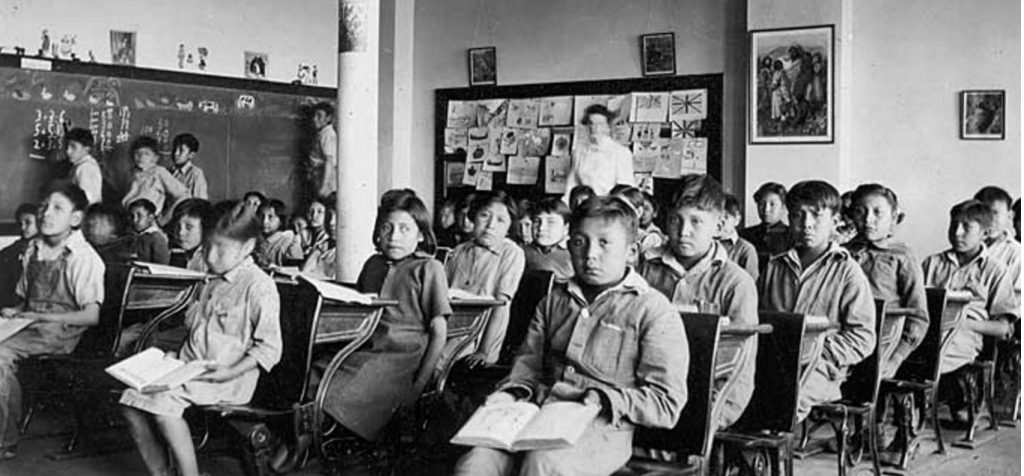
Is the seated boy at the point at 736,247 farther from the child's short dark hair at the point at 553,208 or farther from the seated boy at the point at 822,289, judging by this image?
the child's short dark hair at the point at 553,208

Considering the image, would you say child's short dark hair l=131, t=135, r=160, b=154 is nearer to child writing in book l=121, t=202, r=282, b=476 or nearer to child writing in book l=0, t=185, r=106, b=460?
child writing in book l=0, t=185, r=106, b=460

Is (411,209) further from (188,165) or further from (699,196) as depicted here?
(188,165)

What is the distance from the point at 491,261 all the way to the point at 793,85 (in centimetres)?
345

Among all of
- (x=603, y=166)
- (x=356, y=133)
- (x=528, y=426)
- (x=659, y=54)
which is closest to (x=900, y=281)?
(x=356, y=133)

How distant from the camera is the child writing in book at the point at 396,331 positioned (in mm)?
3852

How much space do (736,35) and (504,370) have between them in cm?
473

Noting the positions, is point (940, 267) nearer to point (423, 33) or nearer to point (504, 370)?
point (504, 370)

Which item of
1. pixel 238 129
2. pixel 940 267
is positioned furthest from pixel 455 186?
pixel 940 267

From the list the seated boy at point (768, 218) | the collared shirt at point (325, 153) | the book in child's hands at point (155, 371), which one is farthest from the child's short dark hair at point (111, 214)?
the seated boy at point (768, 218)

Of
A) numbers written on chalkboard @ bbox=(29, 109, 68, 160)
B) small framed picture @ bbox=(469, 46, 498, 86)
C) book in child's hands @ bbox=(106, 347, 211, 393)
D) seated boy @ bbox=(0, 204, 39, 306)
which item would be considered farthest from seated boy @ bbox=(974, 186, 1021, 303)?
numbers written on chalkboard @ bbox=(29, 109, 68, 160)

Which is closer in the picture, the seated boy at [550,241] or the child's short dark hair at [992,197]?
the seated boy at [550,241]

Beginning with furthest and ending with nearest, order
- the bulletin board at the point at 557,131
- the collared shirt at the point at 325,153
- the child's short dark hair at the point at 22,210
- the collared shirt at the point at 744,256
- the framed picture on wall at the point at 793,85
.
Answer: the collared shirt at the point at 325,153 < the bulletin board at the point at 557,131 < the framed picture on wall at the point at 793,85 < the child's short dark hair at the point at 22,210 < the collared shirt at the point at 744,256

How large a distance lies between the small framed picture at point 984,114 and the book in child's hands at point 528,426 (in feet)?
17.2

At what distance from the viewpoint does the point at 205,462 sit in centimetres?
429
